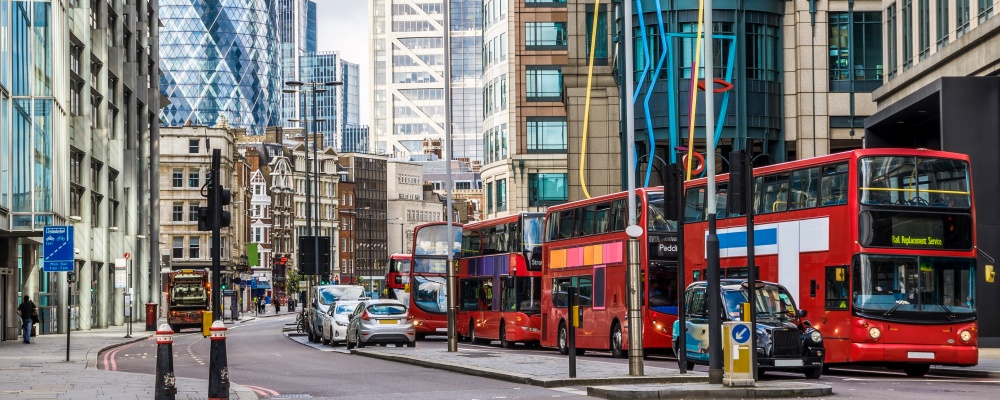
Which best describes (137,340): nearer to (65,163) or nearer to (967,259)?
(65,163)

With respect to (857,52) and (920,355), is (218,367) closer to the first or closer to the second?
(920,355)

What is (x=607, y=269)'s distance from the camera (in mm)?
34062

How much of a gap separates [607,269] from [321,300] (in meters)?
16.7

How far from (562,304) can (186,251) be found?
82497mm

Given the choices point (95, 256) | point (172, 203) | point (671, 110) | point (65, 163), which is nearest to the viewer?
point (65, 163)

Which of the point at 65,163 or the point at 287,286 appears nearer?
the point at 65,163

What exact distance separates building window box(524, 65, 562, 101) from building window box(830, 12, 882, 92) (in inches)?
1310

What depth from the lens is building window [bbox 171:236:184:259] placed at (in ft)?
378

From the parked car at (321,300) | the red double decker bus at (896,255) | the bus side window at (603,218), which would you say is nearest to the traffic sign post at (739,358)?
the red double decker bus at (896,255)

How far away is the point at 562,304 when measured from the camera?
37.2m

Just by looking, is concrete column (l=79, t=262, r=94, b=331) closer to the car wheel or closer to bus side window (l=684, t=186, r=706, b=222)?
the car wheel

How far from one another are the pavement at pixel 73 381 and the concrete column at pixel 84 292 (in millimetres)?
22887

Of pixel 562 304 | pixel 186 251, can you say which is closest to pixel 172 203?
pixel 186 251

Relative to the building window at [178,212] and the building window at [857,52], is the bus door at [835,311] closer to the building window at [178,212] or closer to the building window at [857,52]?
the building window at [857,52]
